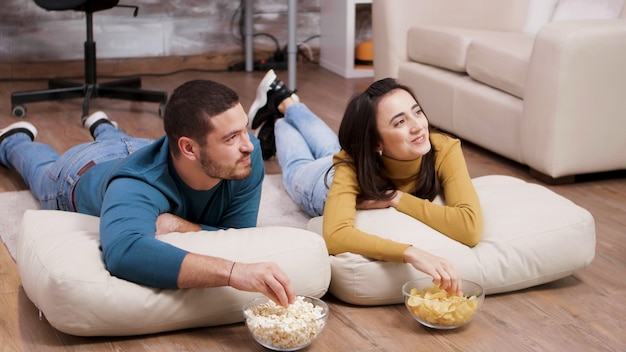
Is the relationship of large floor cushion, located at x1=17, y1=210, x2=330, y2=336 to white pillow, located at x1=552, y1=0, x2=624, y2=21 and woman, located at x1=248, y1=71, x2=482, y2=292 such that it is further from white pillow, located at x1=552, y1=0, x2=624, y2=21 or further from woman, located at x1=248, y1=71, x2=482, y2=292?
white pillow, located at x1=552, y1=0, x2=624, y2=21

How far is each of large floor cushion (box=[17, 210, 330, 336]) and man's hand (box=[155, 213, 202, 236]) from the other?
37 millimetres

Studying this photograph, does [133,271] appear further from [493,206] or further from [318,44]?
[318,44]

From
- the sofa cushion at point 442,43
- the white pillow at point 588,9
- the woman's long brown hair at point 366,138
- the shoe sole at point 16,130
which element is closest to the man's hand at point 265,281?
the woman's long brown hair at point 366,138

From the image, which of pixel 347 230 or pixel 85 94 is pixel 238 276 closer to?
pixel 347 230

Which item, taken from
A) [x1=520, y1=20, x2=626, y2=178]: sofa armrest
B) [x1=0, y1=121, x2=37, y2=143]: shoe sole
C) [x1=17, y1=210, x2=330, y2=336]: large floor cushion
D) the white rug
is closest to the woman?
[x1=17, y1=210, x2=330, y2=336]: large floor cushion

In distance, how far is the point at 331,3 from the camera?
205 inches

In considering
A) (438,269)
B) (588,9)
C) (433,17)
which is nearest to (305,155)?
(438,269)

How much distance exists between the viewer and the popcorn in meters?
1.91

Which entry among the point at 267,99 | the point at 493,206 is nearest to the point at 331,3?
the point at 267,99

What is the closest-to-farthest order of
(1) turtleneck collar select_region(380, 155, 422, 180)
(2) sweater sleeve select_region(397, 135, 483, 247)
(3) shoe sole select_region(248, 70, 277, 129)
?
(2) sweater sleeve select_region(397, 135, 483, 247) < (1) turtleneck collar select_region(380, 155, 422, 180) < (3) shoe sole select_region(248, 70, 277, 129)

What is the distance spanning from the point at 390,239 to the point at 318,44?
138 inches

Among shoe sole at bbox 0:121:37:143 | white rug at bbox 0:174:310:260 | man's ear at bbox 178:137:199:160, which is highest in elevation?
man's ear at bbox 178:137:199:160

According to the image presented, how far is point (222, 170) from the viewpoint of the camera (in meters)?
2.09

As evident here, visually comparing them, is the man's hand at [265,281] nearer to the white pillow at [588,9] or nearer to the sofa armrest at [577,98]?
the sofa armrest at [577,98]
